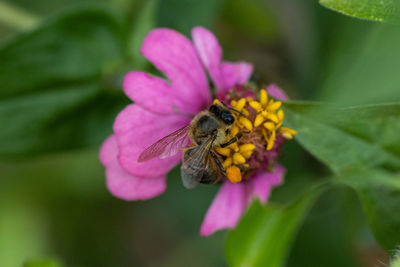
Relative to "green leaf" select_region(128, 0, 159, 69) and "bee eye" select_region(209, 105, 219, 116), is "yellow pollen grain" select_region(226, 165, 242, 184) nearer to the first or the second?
"bee eye" select_region(209, 105, 219, 116)

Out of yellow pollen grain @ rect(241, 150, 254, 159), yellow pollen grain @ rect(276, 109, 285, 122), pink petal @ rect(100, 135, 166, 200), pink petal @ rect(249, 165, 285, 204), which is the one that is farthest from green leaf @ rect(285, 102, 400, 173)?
pink petal @ rect(100, 135, 166, 200)

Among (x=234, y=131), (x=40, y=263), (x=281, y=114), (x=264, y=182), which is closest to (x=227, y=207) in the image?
(x=264, y=182)

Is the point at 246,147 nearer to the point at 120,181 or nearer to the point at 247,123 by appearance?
the point at 247,123

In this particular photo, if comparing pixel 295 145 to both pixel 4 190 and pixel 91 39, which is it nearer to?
pixel 91 39

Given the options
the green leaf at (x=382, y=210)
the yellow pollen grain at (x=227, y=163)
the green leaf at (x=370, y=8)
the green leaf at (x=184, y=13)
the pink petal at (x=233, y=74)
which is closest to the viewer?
the green leaf at (x=370, y=8)

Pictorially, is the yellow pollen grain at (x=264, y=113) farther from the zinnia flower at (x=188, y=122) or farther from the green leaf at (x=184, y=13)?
the green leaf at (x=184, y=13)

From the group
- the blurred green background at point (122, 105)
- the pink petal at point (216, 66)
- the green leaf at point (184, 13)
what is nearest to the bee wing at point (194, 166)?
the pink petal at point (216, 66)

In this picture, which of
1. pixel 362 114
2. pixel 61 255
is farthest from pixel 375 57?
pixel 61 255
